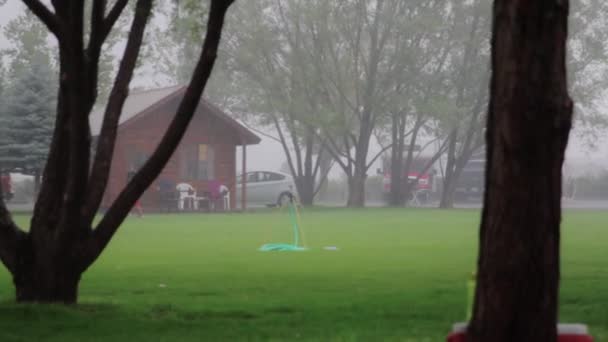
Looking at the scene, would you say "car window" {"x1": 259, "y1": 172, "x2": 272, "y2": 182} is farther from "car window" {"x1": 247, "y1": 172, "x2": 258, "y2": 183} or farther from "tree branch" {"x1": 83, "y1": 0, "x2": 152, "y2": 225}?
"tree branch" {"x1": 83, "y1": 0, "x2": 152, "y2": 225}

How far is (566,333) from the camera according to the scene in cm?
378

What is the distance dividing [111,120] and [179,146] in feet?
120

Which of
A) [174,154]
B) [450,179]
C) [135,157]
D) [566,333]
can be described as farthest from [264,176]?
[566,333]

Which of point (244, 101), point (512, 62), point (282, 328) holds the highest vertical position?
point (244, 101)

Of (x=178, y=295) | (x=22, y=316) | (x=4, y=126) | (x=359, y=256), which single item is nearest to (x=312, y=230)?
(x=359, y=256)

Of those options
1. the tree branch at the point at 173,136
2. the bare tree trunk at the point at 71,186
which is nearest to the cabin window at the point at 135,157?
the bare tree trunk at the point at 71,186

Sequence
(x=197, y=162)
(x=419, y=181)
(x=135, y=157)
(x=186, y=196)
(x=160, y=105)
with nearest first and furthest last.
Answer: (x=186, y=196) → (x=160, y=105) → (x=135, y=157) → (x=197, y=162) → (x=419, y=181)

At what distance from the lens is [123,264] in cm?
1527

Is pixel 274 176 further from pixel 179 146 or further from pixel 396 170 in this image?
pixel 179 146

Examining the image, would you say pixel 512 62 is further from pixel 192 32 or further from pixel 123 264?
pixel 123 264

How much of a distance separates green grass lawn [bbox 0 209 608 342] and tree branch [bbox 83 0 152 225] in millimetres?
893

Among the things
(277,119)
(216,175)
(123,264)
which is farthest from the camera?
(277,119)

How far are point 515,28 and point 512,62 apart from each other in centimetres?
12

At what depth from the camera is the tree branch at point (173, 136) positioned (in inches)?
320
